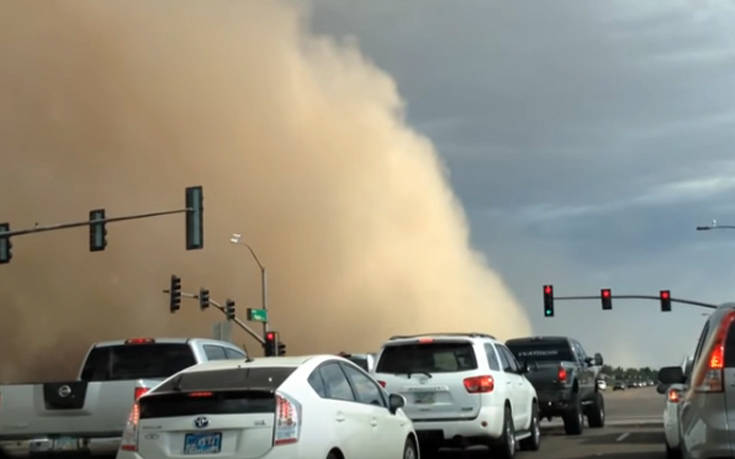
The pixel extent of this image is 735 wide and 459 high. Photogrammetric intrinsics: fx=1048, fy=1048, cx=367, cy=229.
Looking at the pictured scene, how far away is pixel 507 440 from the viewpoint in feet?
49.0

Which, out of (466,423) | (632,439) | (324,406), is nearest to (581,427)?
(632,439)

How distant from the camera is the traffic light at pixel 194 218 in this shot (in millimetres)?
27812

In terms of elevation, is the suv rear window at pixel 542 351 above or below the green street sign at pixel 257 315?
below

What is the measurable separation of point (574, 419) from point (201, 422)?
12846 mm

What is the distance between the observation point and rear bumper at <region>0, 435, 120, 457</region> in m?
12.6

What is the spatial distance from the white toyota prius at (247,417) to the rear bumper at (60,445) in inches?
138

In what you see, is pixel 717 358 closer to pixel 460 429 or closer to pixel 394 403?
pixel 394 403

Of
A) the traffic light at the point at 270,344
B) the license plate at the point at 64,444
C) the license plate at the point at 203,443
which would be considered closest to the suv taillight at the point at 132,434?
the license plate at the point at 203,443

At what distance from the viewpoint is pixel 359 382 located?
10.7m

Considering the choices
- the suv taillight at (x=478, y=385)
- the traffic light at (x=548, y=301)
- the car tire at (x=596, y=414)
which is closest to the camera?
the suv taillight at (x=478, y=385)

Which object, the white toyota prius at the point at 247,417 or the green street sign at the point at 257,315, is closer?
the white toyota prius at the point at 247,417

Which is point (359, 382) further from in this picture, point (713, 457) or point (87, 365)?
point (87, 365)

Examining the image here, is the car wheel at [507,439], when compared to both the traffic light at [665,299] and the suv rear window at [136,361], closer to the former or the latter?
the suv rear window at [136,361]

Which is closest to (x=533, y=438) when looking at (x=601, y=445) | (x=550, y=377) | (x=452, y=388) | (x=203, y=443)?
(x=601, y=445)
